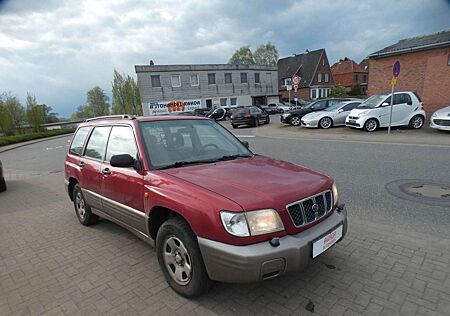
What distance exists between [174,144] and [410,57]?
2023cm

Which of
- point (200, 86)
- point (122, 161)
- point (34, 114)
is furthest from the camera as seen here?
point (200, 86)

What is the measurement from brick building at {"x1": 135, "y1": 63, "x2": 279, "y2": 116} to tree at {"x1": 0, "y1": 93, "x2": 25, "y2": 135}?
13.8 meters

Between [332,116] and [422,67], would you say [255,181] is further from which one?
[422,67]

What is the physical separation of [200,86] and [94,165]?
34554 millimetres

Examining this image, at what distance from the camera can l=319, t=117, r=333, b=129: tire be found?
15367 millimetres

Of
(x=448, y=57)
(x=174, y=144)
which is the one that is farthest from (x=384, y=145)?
(x=448, y=57)

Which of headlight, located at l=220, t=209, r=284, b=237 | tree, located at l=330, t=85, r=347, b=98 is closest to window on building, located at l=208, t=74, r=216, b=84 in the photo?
tree, located at l=330, t=85, r=347, b=98

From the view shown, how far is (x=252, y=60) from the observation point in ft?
219

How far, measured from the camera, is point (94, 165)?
12.7 feet

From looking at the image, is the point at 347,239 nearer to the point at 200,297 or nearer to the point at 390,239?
the point at 390,239

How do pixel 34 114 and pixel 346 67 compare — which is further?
pixel 346 67

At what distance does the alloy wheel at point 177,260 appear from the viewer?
2.52 metres

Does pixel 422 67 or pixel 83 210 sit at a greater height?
pixel 422 67

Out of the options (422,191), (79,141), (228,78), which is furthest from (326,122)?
(228,78)
